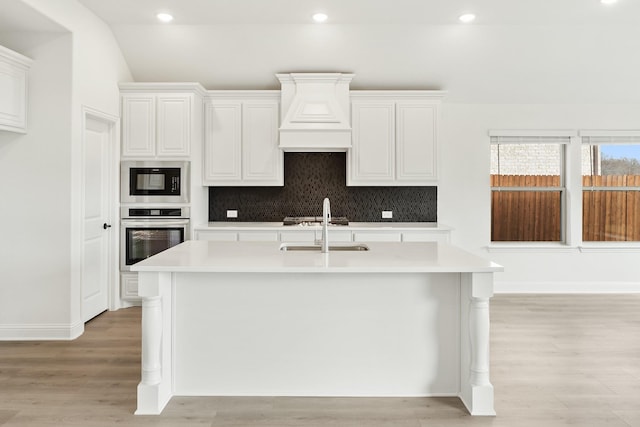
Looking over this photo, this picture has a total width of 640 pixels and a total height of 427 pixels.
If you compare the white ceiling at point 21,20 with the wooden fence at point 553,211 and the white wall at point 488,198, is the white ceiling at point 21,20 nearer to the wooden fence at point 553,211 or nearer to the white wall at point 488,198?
the white wall at point 488,198

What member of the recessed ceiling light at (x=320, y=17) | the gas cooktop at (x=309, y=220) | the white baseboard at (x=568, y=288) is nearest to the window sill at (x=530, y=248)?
the white baseboard at (x=568, y=288)

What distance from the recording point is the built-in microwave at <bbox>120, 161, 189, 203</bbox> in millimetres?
5387

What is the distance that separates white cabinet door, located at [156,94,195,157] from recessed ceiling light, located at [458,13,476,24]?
271 cm

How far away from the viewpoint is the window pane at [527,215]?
256 inches

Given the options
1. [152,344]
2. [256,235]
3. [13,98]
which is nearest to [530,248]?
[256,235]

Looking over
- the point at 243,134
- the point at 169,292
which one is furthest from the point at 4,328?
the point at 243,134

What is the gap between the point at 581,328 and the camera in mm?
4645

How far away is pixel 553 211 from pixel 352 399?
4541 mm

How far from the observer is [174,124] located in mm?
5410

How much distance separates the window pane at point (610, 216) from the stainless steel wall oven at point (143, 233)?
15.8 feet

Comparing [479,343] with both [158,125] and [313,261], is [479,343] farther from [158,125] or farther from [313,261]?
[158,125]

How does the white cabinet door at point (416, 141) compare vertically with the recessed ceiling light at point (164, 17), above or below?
below

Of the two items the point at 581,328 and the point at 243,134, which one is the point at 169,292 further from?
the point at 581,328

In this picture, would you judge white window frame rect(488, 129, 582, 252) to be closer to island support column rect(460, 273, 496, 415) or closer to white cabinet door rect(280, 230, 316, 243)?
white cabinet door rect(280, 230, 316, 243)
